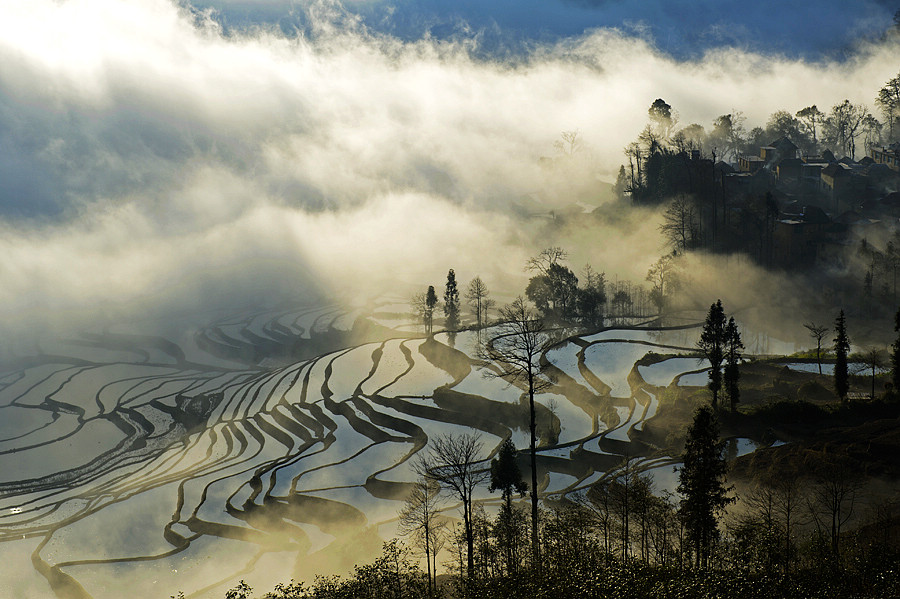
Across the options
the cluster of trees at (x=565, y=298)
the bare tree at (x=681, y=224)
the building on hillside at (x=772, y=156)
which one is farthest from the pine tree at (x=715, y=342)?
the building on hillside at (x=772, y=156)

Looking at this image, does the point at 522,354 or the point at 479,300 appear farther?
the point at 479,300

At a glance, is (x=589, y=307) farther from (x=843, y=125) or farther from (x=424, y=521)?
(x=843, y=125)

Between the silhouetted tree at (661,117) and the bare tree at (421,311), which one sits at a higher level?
the silhouetted tree at (661,117)

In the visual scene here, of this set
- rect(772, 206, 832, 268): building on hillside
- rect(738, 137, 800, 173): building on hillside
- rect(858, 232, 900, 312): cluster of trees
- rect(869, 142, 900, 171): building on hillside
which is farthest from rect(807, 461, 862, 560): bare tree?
rect(869, 142, 900, 171): building on hillside

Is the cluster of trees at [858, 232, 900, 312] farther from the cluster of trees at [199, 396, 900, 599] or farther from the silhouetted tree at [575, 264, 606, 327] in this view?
the cluster of trees at [199, 396, 900, 599]

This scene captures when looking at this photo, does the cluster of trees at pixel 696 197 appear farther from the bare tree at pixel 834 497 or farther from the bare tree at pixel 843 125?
the bare tree at pixel 834 497

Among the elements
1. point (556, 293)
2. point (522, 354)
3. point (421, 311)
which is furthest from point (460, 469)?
point (421, 311)
